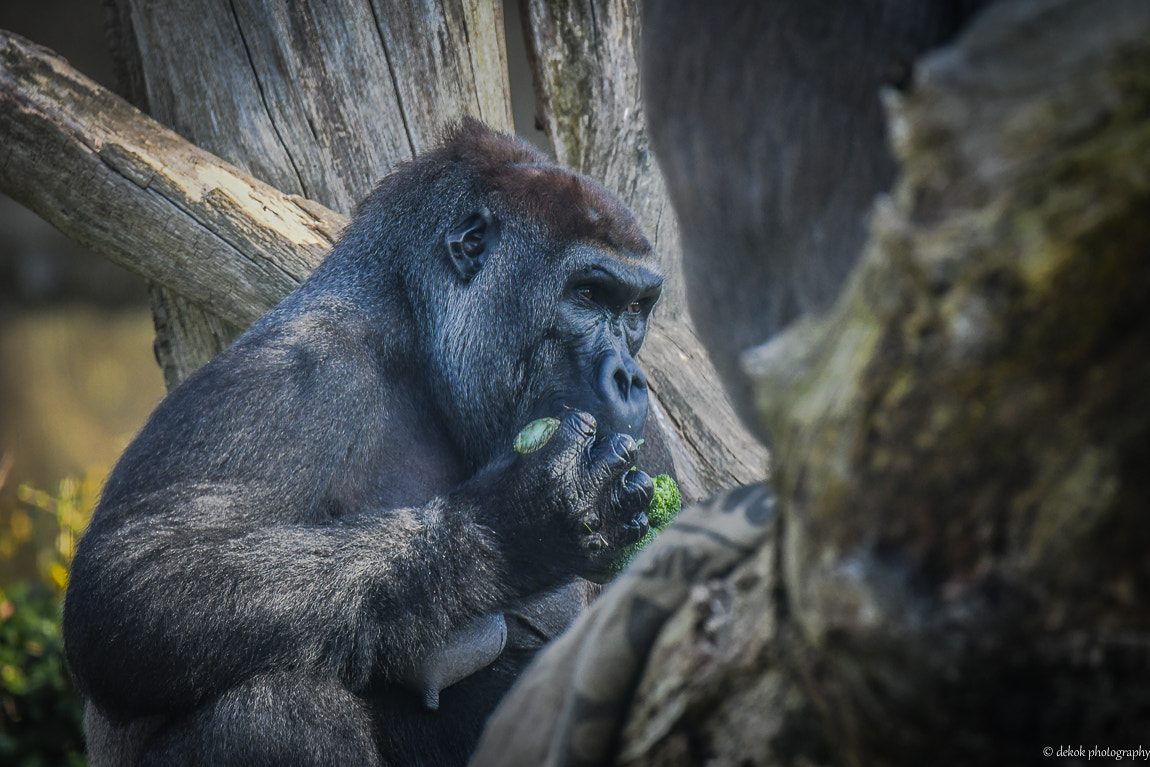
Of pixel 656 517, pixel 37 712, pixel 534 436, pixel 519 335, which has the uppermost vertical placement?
pixel 519 335

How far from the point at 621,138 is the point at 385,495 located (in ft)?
Result: 5.93

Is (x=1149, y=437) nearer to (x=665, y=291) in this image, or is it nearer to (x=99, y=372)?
(x=665, y=291)

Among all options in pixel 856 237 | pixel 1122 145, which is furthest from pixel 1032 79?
pixel 856 237

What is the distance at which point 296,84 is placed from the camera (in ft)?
9.93

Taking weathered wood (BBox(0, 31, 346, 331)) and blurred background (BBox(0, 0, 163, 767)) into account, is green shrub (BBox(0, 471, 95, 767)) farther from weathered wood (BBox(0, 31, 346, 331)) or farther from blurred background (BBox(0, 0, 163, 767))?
blurred background (BBox(0, 0, 163, 767))

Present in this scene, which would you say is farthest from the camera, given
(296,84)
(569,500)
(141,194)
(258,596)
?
(296,84)

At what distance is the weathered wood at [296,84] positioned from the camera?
2992mm

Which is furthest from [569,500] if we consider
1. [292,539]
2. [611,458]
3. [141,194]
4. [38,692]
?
[38,692]

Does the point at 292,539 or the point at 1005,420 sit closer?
the point at 1005,420

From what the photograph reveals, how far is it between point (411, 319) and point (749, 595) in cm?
168

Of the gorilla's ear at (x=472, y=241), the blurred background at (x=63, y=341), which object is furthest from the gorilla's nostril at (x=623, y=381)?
the blurred background at (x=63, y=341)

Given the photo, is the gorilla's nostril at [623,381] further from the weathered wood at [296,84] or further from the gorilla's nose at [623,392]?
the weathered wood at [296,84]

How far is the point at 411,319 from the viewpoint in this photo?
2422mm

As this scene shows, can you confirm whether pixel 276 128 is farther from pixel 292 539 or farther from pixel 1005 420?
pixel 1005 420
